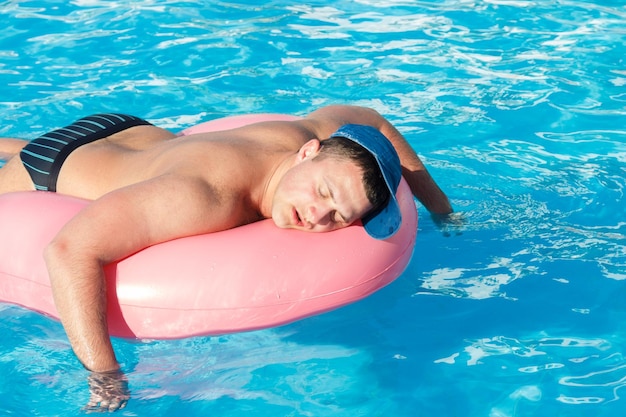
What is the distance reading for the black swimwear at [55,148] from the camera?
4426 millimetres

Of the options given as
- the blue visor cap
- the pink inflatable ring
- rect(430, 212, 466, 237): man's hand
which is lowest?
rect(430, 212, 466, 237): man's hand

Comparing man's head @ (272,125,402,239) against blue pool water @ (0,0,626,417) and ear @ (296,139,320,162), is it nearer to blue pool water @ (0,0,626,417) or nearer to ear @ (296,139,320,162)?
ear @ (296,139,320,162)

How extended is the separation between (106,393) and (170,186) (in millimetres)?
917

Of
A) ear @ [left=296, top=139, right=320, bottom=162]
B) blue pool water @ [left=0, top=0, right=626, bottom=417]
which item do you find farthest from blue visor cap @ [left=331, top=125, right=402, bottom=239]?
blue pool water @ [left=0, top=0, right=626, bottom=417]

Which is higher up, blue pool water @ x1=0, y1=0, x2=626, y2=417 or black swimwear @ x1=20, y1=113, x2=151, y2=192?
black swimwear @ x1=20, y1=113, x2=151, y2=192

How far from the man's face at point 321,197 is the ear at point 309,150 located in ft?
0.25

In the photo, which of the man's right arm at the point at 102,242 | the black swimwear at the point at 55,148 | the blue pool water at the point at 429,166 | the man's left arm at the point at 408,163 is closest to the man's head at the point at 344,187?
the man's right arm at the point at 102,242

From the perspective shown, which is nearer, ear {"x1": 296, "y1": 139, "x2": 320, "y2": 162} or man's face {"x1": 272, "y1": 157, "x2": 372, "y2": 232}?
man's face {"x1": 272, "y1": 157, "x2": 372, "y2": 232}

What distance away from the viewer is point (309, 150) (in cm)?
412

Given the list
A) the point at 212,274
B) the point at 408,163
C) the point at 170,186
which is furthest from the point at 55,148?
the point at 408,163

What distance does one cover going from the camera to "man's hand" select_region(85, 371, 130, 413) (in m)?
3.53

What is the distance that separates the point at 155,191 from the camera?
370 cm

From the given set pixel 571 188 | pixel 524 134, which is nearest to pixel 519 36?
pixel 524 134

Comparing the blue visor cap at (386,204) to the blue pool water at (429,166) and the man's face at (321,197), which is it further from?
the blue pool water at (429,166)
